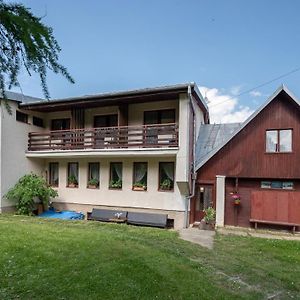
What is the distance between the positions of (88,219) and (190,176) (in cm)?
625

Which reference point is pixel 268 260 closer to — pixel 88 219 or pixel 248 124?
pixel 248 124

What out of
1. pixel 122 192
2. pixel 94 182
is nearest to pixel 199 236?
pixel 122 192

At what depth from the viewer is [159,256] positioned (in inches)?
332

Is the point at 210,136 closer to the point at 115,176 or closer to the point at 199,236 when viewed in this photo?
the point at 115,176

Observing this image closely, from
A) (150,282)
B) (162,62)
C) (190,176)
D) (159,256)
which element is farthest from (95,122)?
(150,282)

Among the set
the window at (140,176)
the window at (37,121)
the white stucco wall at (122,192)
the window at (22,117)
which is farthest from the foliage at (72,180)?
the window at (22,117)

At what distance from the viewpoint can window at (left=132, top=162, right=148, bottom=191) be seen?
16.0 metres

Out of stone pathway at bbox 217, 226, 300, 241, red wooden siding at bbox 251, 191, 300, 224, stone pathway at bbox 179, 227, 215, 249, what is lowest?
stone pathway at bbox 217, 226, 300, 241

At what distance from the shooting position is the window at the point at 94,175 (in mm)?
17250

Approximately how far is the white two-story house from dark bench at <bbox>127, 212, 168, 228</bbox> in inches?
14.0

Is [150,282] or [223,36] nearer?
[150,282]

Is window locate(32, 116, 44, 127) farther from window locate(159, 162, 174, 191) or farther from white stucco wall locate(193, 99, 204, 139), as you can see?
white stucco wall locate(193, 99, 204, 139)

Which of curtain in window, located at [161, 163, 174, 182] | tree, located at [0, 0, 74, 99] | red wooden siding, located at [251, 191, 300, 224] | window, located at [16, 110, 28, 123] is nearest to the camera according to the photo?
tree, located at [0, 0, 74, 99]

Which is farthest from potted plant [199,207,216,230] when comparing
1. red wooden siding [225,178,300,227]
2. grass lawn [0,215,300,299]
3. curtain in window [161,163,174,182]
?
grass lawn [0,215,300,299]
